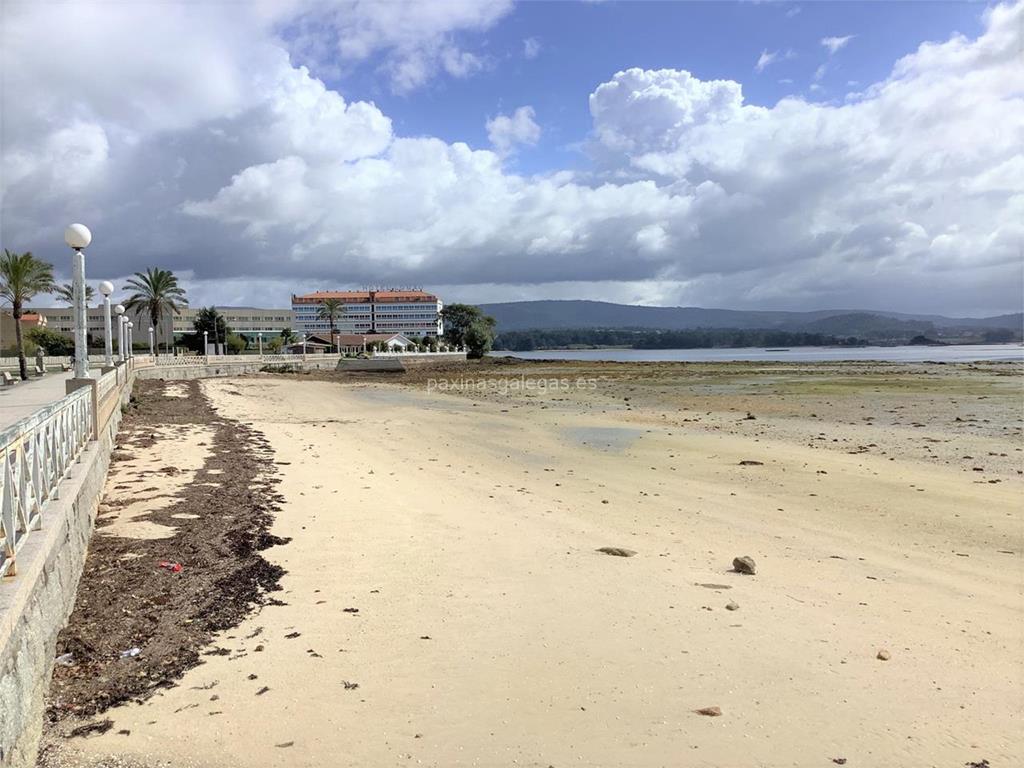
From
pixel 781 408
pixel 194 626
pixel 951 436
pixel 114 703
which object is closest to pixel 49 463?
pixel 194 626

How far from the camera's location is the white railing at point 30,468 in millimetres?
3754

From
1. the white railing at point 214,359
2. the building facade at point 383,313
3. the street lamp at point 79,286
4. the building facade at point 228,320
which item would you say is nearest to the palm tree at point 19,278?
the white railing at point 214,359

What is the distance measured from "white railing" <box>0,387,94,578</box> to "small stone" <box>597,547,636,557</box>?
4.80 m

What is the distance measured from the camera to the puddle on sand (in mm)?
15812

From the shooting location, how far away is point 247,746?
344 cm

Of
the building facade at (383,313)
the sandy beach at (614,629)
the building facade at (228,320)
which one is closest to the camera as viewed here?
the sandy beach at (614,629)

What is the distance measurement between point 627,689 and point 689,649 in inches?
29.4

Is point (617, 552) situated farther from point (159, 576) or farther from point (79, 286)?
point (79, 286)

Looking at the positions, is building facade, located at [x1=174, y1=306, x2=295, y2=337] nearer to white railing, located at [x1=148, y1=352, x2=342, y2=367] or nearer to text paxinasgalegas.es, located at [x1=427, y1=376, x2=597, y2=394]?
white railing, located at [x1=148, y1=352, x2=342, y2=367]

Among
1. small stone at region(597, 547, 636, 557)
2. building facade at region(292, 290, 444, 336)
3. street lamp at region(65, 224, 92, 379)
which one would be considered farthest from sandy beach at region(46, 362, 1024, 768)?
building facade at region(292, 290, 444, 336)

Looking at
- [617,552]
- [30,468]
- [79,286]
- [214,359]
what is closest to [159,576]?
[30,468]

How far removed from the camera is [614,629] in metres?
4.94

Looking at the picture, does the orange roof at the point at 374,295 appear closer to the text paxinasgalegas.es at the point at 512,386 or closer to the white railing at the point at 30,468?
the text paxinasgalegas.es at the point at 512,386

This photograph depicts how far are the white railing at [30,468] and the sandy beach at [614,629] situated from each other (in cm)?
122
